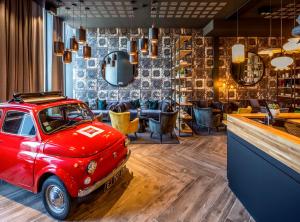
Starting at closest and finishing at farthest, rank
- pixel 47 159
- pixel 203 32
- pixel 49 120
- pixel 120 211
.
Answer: pixel 47 159
pixel 120 211
pixel 49 120
pixel 203 32

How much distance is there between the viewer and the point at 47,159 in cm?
287

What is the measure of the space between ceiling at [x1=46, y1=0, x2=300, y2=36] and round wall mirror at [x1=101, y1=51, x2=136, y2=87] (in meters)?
1.27

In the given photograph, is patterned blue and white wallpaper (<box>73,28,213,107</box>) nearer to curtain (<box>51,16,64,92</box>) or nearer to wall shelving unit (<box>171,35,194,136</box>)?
wall shelving unit (<box>171,35,194,136</box>)

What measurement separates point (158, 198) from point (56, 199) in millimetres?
1438

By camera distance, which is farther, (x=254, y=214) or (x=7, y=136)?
(x=7, y=136)

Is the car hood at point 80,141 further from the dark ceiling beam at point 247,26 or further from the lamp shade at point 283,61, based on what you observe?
the dark ceiling beam at point 247,26

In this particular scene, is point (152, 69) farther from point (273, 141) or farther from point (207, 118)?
point (273, 141)

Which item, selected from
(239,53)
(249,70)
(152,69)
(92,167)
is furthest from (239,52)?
(249,70)

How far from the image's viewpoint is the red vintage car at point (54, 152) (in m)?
2.79

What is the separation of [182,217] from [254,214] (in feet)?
2.95

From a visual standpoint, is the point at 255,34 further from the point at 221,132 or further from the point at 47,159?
the point at 47,159

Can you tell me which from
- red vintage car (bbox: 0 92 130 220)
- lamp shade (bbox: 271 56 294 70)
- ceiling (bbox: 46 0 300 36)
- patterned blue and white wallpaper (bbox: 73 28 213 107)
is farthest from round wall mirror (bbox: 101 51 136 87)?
red vintage car (bbox: 0 92 130 220)

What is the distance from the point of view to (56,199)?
2988 millimetres

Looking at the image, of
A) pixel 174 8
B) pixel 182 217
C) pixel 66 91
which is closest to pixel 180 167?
pixel 182 217
